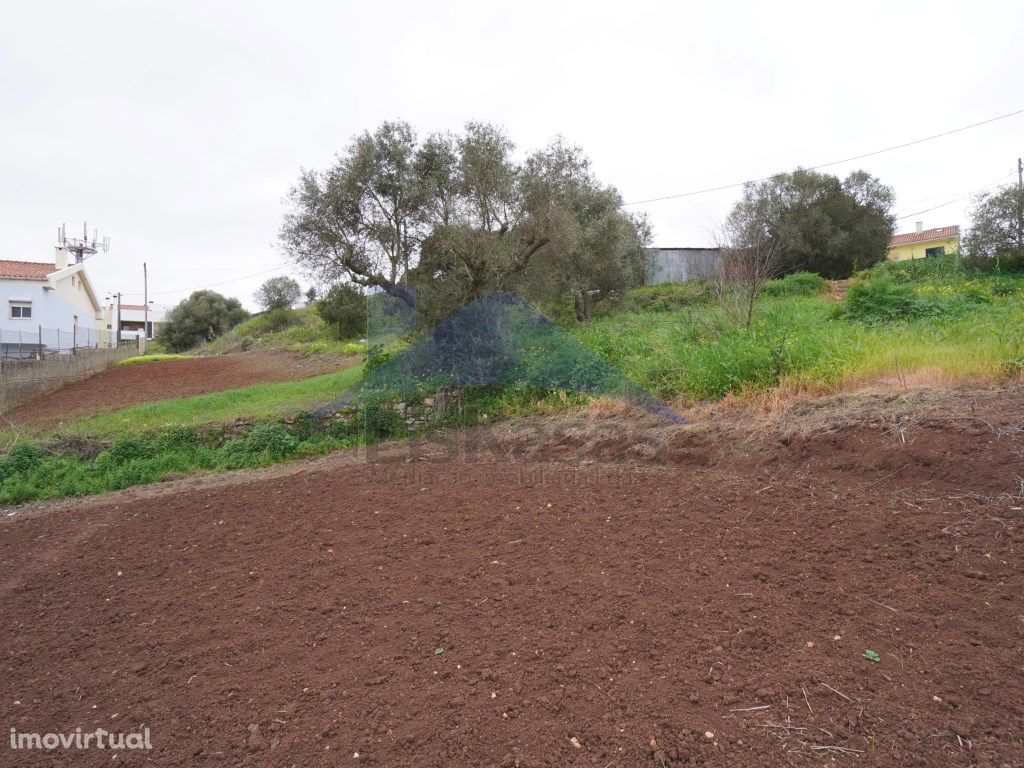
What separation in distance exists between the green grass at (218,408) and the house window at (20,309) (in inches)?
836

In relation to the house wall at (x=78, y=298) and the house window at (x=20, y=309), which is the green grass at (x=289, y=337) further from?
the house window at (x=20, y=309)

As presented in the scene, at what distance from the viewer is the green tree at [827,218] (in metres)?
19.4

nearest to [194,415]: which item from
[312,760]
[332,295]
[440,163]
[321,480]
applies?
[332,295]

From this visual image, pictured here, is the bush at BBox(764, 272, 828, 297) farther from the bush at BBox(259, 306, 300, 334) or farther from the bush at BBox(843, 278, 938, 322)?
the bush at BBox(259, 306, 300, 334)

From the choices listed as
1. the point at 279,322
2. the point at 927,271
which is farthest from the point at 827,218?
the point at 279,322

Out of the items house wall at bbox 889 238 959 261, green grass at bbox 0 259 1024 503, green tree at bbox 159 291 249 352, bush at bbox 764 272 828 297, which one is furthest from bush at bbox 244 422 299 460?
house wall at bbox 889 238 959 261

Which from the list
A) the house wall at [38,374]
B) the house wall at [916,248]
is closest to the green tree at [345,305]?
the house wall at [38,374]

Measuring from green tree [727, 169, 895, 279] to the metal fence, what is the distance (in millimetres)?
22261

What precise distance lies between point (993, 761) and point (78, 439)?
973cm

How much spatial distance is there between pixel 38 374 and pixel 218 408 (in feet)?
21.2

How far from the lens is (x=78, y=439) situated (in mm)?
8008

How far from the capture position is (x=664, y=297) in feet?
60.1

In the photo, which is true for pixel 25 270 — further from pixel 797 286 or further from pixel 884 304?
pixel 884 304

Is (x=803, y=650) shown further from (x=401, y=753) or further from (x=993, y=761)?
(x=401, y=753)
